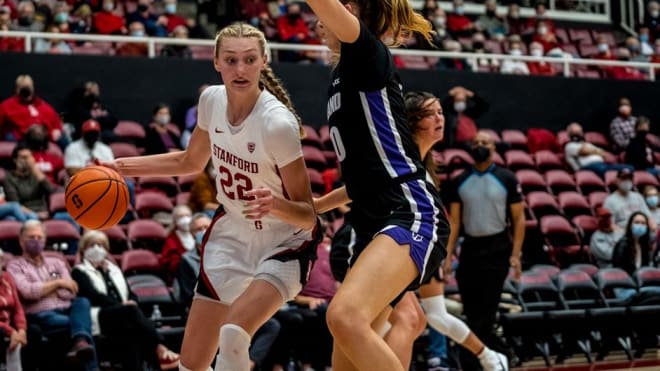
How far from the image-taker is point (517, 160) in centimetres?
1338

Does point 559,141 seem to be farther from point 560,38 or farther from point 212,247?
point 212,247

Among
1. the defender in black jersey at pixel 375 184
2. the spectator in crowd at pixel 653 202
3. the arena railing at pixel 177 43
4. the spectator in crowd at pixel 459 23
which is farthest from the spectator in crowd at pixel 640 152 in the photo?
the defender in black jersey at pixel 375 184

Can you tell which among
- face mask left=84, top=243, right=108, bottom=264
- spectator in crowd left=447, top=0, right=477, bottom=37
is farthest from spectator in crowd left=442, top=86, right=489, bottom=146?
face mask left=84, top=243, right=108, bottom=264

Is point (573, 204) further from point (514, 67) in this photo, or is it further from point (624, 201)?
point (514, 67)

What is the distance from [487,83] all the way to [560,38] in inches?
186

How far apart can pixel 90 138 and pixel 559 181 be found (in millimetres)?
5956

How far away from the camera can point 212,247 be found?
473 cm

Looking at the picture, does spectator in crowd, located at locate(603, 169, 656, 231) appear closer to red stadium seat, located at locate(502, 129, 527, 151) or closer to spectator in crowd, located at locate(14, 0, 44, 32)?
red stadium seat, located at locate(502, 129, 527, 151)

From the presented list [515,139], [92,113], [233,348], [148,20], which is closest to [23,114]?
[92,113]

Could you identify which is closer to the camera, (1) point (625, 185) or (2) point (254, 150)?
(2) point (254, 150)

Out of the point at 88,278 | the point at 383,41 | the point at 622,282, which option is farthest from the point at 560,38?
the point at 383,41

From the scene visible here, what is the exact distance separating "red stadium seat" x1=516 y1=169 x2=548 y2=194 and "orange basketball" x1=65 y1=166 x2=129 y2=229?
8.78m

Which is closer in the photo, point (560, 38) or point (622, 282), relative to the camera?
point (622, 282)

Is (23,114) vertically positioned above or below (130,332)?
above
